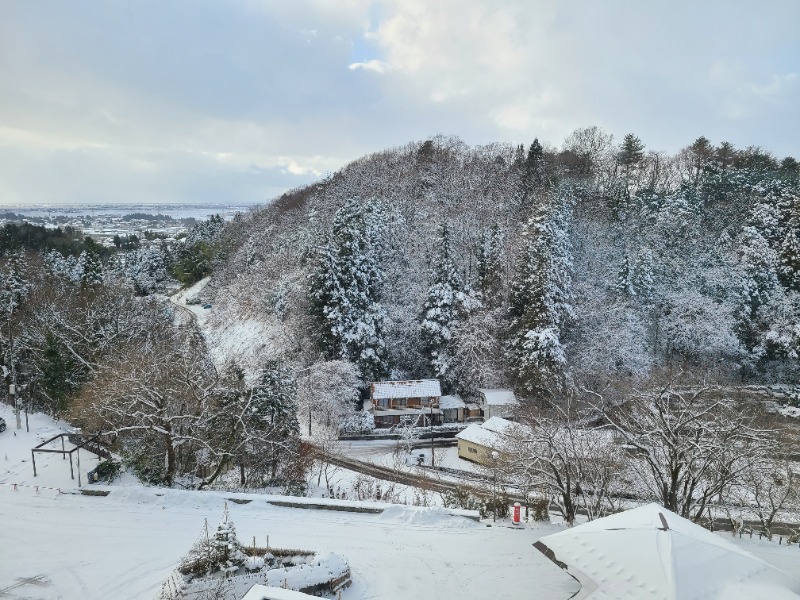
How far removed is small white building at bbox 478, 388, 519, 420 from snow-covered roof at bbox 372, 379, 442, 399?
8.32 feet

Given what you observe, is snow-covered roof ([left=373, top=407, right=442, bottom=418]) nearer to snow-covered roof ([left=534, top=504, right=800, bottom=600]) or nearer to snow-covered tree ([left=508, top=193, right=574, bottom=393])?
snow-covered tree ([left=508, top=193, right=574, bottom=393])

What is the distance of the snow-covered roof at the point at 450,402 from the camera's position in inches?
1057

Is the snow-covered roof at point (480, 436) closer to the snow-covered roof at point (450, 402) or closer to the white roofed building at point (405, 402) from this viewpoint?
the snow-covered roof at point (450, 402)

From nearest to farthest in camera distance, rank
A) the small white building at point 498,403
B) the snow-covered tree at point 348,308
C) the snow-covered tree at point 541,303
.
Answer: the snow-covered tree at point 541,303 → the small white building at point 498,403 → the snow-covered tree at point 348,308

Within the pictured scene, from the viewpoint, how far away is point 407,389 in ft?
87.1

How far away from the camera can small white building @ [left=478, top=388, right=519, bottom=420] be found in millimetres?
25094

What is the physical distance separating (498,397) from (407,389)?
4883 mm

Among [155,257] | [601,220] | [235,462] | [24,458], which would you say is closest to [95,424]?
[24,458]

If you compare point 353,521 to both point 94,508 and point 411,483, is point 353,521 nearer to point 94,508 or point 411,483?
point 94,508

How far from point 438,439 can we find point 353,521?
15.0m

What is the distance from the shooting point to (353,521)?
33.6 feet

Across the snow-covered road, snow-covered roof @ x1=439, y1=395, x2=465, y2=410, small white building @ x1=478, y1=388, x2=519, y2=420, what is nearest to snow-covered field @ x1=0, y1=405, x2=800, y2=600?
the snow-covered road

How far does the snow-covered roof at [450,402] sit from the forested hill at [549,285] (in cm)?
83

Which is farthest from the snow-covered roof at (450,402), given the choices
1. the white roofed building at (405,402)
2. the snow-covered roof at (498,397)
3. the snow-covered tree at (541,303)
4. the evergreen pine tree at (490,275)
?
the evergreen pine tree at (490,275)
